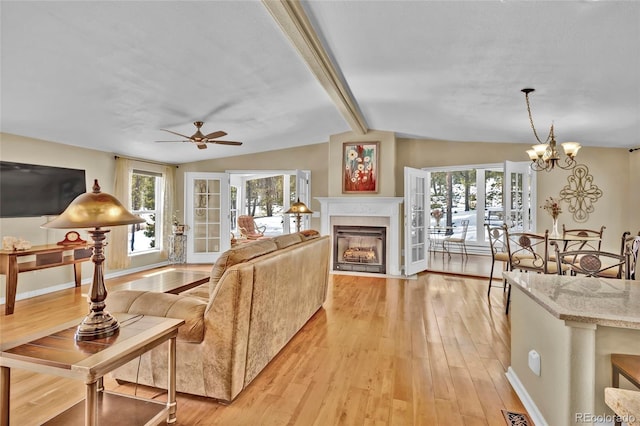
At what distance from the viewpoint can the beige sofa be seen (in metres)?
1.95

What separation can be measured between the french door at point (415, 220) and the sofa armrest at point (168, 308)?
4.41 m

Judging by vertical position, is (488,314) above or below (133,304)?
below

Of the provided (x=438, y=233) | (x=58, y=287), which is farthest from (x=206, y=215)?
(x=438, y=233)

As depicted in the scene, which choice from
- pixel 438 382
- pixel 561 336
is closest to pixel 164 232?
pixel 438 382

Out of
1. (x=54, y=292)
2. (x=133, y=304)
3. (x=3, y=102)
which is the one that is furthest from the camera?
(x=54, y=292)

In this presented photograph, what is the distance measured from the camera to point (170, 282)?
3316 mm

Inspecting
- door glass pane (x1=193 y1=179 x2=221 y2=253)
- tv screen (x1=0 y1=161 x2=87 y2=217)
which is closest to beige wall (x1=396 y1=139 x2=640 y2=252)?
door glass pane (x1=193 y1=179 x2=221 y2=253)

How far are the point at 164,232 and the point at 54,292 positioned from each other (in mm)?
2320

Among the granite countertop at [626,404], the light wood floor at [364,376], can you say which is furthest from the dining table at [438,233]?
the granite countertop at [626,404]

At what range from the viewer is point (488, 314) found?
146 inches

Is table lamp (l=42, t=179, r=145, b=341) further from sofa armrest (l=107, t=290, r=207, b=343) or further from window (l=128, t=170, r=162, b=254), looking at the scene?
window (l=128, t=170, r=162, b=254)

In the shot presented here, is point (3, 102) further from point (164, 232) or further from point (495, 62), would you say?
point (495, 62)

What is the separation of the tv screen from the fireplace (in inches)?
172

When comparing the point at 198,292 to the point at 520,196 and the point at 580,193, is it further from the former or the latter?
the point at 580,193
